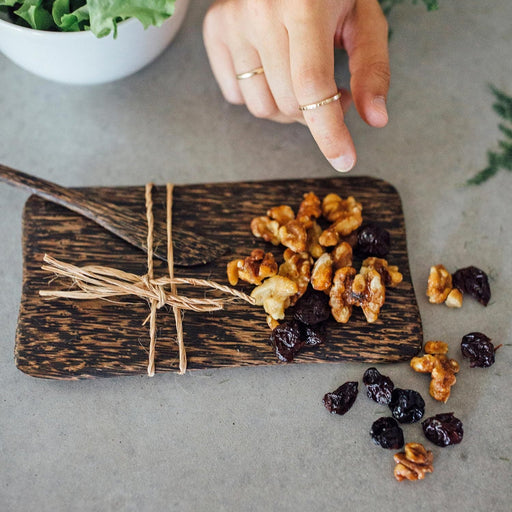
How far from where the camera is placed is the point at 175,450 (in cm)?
90

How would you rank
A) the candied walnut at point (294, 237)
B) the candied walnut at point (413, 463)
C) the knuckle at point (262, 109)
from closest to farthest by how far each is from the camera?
the candied walnut at point (413, 463) < the candied walnut at point (294, 237) < the knuckle at point (262, 109)

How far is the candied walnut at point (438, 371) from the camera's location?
3.03 feet

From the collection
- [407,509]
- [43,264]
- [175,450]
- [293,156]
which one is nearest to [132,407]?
[175,450]

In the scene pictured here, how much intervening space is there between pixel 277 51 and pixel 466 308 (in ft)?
1.87

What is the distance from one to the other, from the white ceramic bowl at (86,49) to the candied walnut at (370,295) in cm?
60

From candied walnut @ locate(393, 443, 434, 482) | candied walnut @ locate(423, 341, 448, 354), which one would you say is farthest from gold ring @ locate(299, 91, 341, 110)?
candied walnut @ locate(393, 443, 434, 482)

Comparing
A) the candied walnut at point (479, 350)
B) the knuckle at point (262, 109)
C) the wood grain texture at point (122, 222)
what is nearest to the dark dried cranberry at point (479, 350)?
the candied walnut at point (479, 350)

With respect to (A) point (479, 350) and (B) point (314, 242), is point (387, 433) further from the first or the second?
(B) point (314, 242)

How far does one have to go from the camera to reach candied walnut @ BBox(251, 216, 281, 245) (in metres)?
1.00

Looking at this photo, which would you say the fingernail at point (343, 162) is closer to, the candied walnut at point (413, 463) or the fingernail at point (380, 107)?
the fingernail at point (380, 107)

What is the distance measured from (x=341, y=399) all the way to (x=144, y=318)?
1.18ft

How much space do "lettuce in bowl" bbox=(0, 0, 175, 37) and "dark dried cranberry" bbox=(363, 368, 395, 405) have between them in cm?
68

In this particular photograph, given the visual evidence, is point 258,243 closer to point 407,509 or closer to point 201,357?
point 201,357

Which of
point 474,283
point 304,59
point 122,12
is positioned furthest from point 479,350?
point 122,12
